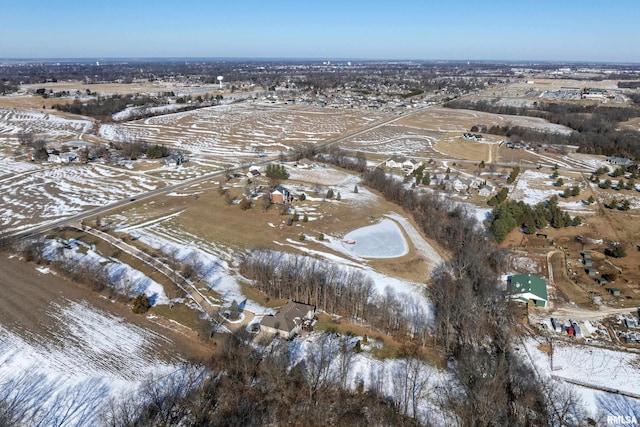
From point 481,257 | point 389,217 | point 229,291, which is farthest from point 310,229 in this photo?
point 481,257

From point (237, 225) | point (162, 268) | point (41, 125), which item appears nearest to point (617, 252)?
point (237, 225)

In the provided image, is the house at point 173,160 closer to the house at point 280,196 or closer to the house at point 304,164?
the house at point 304,164

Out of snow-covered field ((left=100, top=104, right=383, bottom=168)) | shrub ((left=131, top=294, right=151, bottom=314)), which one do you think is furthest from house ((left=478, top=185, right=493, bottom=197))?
shrub ((left=131, top=294, right=151, bottom=314))

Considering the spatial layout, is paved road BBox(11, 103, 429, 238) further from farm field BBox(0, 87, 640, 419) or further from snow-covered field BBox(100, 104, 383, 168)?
snow-covered field BBox(100, 104, 383, 168)

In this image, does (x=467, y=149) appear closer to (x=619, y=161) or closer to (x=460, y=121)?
(x=619, y=161)

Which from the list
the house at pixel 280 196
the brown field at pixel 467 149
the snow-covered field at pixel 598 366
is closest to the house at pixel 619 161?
the brown field at pixel 467 149

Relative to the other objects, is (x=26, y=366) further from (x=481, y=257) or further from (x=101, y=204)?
(x=481, y=257)

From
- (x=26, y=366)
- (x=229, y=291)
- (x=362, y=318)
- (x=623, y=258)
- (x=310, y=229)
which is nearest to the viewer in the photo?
(x=26, y=366)
